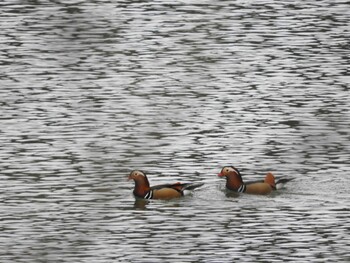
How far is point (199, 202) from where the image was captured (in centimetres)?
1376

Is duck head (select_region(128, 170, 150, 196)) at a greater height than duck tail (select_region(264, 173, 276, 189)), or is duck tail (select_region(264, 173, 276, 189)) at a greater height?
duck tail (select_region(264, 173, 276, 189))

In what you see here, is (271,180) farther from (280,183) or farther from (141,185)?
(141,185)

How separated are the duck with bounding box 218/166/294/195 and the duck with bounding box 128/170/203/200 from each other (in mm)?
381

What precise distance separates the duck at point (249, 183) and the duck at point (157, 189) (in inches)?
15.0

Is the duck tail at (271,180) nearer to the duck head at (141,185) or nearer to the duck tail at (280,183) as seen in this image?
the duck tail at (280,183)

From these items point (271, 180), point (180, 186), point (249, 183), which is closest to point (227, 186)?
point (249, 183)

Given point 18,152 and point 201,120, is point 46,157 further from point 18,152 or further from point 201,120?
point 201,120

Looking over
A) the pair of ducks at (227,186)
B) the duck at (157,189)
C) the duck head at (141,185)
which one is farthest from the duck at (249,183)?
the duck head at (141,185)

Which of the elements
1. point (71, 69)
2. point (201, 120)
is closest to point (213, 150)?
point (201, 120)

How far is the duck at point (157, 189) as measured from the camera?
45.1 feet

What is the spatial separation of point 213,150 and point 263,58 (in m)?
2.87

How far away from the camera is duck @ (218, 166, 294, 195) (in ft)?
45.2

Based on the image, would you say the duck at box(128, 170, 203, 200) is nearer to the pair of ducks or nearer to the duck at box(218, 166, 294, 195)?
the pair of ducks

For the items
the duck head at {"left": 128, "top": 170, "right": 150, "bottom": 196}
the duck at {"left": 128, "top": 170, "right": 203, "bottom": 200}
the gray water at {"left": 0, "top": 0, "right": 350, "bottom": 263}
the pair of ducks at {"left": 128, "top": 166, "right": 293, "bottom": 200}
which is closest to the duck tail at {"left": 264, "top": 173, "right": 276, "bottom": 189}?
the pair of ducks at {"left": 128, "top": 166, "right": 293, "bottom": 200}
